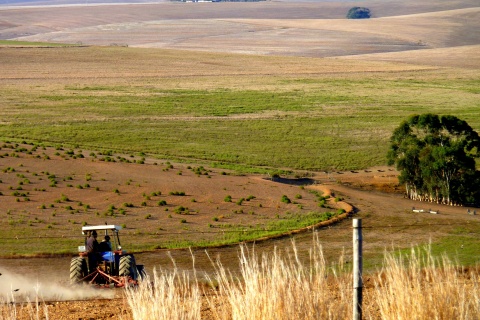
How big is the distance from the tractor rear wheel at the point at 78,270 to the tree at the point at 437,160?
25980 millimetres

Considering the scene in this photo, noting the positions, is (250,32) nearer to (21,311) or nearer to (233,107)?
(233,107)

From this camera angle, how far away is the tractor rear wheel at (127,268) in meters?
18.8

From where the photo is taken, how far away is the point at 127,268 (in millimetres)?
18797

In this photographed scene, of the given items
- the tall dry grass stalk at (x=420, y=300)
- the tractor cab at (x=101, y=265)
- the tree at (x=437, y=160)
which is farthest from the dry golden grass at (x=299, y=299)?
the tree at (x=437, y=160)

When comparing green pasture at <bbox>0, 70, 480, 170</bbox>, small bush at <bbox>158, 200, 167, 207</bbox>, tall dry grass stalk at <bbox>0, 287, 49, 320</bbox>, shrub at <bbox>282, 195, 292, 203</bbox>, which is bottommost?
shrub at <bbox>282, 195, 292, 203</bbox>

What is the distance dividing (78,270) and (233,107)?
55.1m

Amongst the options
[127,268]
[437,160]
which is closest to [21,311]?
[127,268]

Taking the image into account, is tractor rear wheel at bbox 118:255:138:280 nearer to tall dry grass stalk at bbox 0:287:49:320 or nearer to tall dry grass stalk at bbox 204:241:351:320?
tall dry grass stalk at bbox 0:287:49:320

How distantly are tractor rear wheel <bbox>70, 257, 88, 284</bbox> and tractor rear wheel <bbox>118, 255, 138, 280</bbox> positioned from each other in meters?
0.99

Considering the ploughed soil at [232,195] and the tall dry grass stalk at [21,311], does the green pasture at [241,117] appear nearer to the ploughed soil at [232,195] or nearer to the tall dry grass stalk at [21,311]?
the ploughed soil at [232,195]

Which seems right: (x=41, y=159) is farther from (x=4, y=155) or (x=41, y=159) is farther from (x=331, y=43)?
(x=331, y=43)

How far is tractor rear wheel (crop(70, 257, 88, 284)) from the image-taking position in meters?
19.2

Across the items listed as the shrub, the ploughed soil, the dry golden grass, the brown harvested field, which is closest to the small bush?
the ploughed soil

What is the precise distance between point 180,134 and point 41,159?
1475 cm
